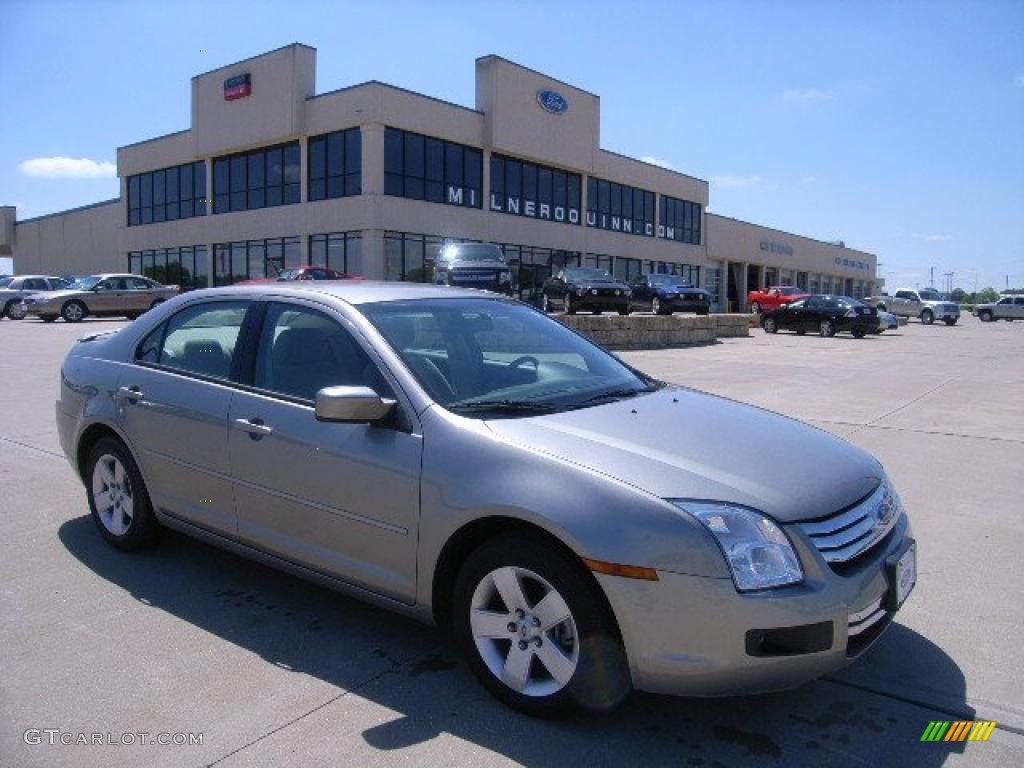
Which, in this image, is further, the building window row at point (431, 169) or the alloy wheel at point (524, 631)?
the building window row at point (431, 169)

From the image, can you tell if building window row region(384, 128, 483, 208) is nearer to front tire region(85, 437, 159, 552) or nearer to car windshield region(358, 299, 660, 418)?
front tire region(85, 437, 159, 552)

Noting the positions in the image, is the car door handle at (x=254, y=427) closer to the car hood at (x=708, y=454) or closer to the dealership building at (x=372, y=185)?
the car hood at (x=708, y=454)

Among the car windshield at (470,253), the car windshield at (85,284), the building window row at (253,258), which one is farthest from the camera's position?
the building window row at (253,258)

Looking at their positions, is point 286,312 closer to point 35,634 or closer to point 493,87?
point 35,634

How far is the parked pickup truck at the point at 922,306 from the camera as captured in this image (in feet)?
146

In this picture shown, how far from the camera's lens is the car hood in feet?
9.05

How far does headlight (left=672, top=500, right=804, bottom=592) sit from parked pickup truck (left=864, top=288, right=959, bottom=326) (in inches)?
1793

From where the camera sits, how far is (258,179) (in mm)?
37375

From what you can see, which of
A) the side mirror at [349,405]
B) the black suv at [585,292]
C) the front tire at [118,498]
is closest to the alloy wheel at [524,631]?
the side mirror at [349,405]

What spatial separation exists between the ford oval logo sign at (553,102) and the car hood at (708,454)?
37.4m

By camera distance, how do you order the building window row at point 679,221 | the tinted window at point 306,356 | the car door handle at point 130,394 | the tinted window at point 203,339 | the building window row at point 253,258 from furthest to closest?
the building window row at point 679,221 → the building window row at point 253,258 → the car door handle at point 130,394 → the tinted window at point 203,339 → the tinted window at point 306,356

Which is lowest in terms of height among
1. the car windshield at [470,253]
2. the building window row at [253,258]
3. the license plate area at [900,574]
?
the license plate area at [900,574]

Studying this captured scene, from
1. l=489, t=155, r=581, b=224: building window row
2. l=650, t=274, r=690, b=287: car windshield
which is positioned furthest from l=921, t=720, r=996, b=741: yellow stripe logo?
l=489, t=155, r=581, b=224: building window row

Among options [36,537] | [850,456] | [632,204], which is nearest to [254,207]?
[632,204]
